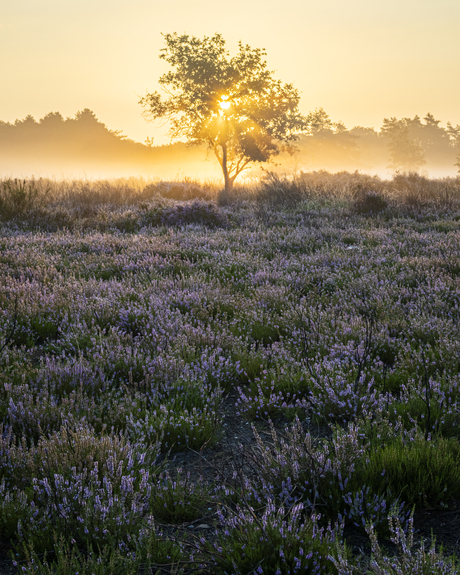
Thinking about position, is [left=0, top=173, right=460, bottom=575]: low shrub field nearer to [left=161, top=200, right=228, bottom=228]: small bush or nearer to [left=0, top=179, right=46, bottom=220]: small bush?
[left=161, top=200, right=228, bottom=228]: small bush

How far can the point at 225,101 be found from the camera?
28438 mm

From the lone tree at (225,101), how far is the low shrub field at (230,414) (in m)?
22.3

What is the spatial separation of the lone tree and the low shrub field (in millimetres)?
22300

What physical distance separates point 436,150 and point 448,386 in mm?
158019

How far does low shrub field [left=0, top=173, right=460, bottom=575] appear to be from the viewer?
1.74m

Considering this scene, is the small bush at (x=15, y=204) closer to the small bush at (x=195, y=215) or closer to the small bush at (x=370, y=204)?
the small bush at (x=195, y=215)

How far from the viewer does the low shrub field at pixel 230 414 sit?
5.72 feet

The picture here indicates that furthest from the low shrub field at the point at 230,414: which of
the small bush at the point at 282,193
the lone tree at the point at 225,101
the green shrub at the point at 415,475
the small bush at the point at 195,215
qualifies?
the lone tree at the point at 225,101

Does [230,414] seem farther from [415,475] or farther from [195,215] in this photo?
[195,215]

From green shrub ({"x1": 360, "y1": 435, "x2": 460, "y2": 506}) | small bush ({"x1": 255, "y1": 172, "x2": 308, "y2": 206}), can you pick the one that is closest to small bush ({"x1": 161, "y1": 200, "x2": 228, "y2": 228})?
small bush ({"x1": 255, "y1": 172, "x2": 308, "y2": 206})

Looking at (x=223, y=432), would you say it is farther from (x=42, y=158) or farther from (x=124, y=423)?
(x=42, y=158)

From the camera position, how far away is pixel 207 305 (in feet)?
17.6

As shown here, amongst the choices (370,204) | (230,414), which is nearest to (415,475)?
(230,414)

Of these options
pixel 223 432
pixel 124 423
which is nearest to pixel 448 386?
pixel 223 432
